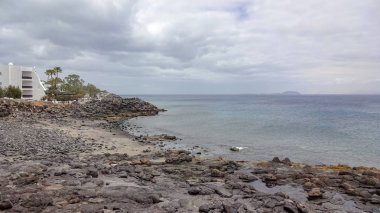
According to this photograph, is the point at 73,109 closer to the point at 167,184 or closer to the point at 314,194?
the point at 167,184

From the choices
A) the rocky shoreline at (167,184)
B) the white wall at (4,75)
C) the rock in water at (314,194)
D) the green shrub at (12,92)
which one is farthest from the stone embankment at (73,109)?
the rock in water at (314,194)

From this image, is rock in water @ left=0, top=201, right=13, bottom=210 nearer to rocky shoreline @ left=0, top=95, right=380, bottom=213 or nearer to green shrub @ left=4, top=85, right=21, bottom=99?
rocky shoreline @ left=0, top=95, right=380, bottom=213

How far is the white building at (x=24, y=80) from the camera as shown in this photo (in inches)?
3947

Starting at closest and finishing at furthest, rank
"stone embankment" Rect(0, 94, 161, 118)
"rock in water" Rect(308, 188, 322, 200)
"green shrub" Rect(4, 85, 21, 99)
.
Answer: "rock in water" Rect(308, 188, 322, 200) → "stone embankment" Rect(0, 94, 161, 118) → "green shrub" Rect(4, 85, 21, 99)

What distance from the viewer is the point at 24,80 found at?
10581cm

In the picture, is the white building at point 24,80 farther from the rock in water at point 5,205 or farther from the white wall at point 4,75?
the rock in water at point 5,205

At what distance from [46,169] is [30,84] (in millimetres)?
98829

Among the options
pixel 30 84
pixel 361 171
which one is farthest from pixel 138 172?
pixel 30 84

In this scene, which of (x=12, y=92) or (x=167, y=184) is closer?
(x=167, y=184)

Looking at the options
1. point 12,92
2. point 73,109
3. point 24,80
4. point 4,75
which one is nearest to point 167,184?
point 73,109

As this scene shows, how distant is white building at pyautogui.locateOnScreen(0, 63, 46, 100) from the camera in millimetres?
100250

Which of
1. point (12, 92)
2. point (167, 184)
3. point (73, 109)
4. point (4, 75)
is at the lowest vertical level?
point (73, 109)

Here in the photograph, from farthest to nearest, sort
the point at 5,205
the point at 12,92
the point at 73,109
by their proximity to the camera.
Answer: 1. the point at 12,92
2. the point at 73,109
3. the point at 5,205

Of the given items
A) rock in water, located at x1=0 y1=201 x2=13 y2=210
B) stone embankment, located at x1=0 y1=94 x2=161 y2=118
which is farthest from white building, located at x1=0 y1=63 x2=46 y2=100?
rock in water, located at x1=0 y1=201 x2=13 y2=210
